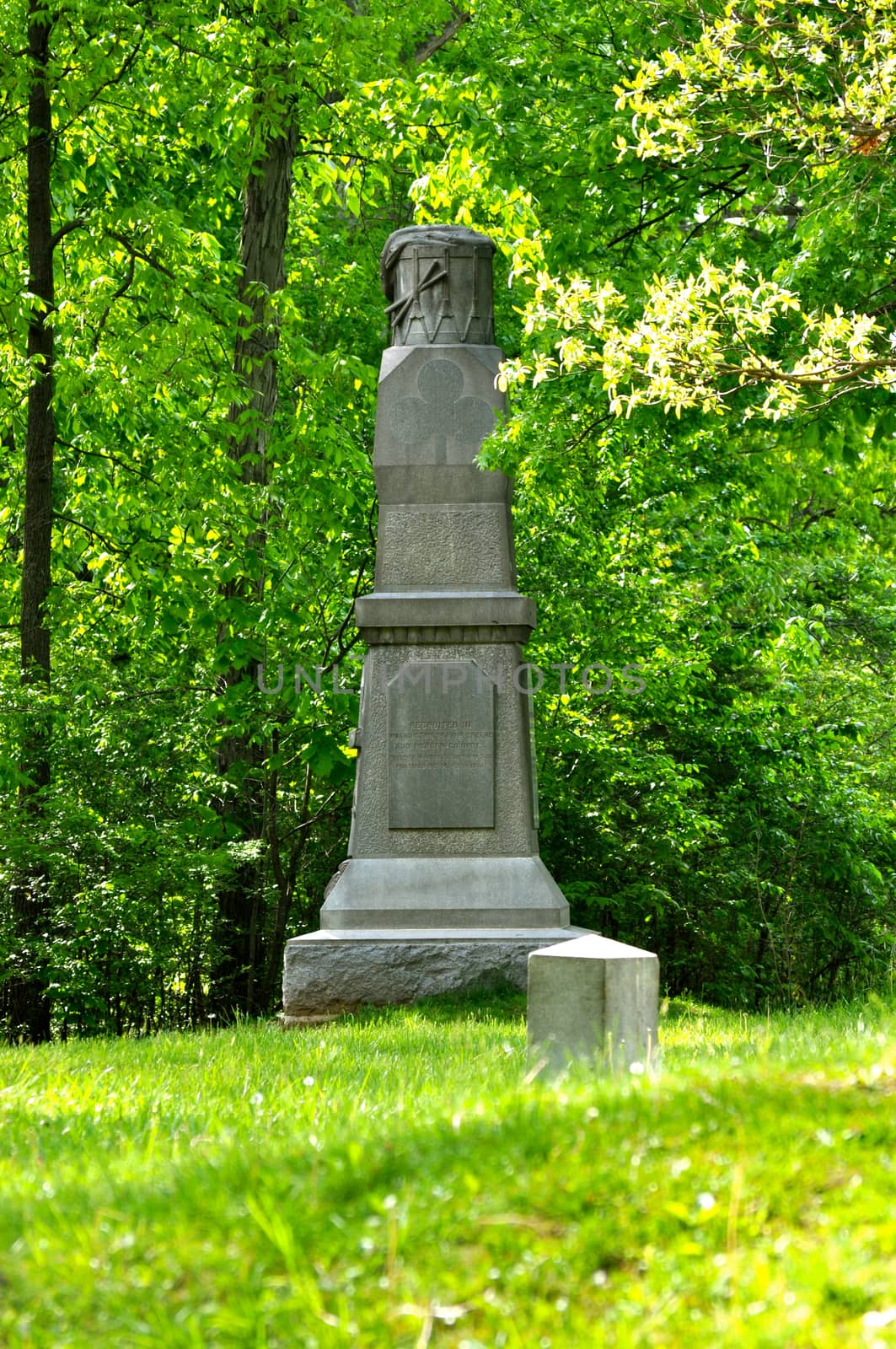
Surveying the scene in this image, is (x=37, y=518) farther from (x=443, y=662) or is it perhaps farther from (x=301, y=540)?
(x=443, y=662)

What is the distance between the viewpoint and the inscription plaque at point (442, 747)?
9.43 meters

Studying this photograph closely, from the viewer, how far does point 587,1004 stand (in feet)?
17.2

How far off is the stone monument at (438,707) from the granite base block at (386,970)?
1cm

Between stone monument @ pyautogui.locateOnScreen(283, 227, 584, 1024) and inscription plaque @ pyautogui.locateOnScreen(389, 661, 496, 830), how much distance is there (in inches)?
0.5

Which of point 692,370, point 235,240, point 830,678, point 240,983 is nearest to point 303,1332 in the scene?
point 692,370

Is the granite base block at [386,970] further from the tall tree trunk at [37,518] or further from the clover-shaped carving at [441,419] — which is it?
the clover-shaped carving at [441,419]

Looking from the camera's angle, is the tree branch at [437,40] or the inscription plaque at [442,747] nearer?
the inscription plaque at [442,747]

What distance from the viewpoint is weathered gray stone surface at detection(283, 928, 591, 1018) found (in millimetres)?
8852

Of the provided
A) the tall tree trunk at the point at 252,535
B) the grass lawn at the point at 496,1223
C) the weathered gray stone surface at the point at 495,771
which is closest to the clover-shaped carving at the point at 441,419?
the weathered gray stone surface at the point at 495,771

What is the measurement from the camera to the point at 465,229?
1031 centimetres

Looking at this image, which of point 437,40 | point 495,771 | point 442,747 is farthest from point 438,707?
point 437,40

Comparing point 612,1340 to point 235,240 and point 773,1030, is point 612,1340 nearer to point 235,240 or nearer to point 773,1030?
point 773,1030

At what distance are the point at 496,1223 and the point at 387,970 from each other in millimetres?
6053

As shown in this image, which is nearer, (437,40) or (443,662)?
(443,662)
